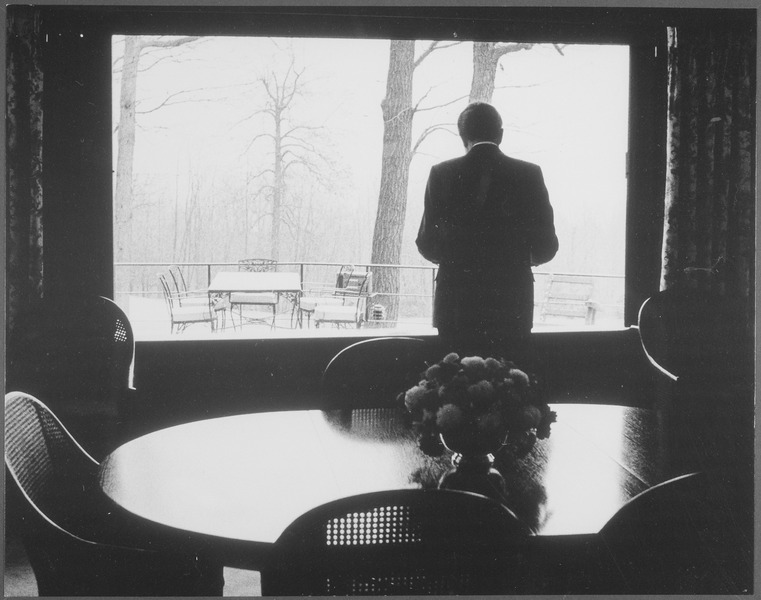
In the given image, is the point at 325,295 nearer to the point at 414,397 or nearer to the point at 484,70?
the point at 484,70

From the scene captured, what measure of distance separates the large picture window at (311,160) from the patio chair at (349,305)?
0.04 m

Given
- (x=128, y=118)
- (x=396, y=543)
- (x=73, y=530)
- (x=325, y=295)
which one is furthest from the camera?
(x=325, y=295)

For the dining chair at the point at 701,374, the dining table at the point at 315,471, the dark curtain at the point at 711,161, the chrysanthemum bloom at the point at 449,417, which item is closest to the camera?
the dining table at the point at 315,471

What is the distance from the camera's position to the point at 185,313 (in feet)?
21.0

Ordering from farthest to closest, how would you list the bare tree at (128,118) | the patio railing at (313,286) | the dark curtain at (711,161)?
1. the patio railing at (313,286)
2. the bare tree at (128,118)
3. the dark curtain at (711,161)

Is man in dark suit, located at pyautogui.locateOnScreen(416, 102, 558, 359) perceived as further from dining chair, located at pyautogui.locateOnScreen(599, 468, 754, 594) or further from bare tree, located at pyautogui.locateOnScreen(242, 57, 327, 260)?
bare tree, located at pyautogui.locateOnScreen(242, 57, 327, 260)

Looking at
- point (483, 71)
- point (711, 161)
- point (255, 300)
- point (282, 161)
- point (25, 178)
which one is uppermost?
point (483, 71)

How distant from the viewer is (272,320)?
7035mm

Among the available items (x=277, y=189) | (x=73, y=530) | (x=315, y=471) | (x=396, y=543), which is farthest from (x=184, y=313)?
(x=396, y=543)

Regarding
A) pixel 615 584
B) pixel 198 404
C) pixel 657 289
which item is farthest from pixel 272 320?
pixel 615 584

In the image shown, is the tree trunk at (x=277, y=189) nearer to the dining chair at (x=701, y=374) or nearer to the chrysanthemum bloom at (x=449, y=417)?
the dining chair at (x=701, y=374)

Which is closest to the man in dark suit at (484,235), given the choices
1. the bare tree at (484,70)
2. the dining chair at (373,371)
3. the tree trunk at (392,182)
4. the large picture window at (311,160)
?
the dining chair at (373,371)

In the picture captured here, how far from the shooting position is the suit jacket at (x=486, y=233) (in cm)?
262

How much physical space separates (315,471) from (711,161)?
256cm
